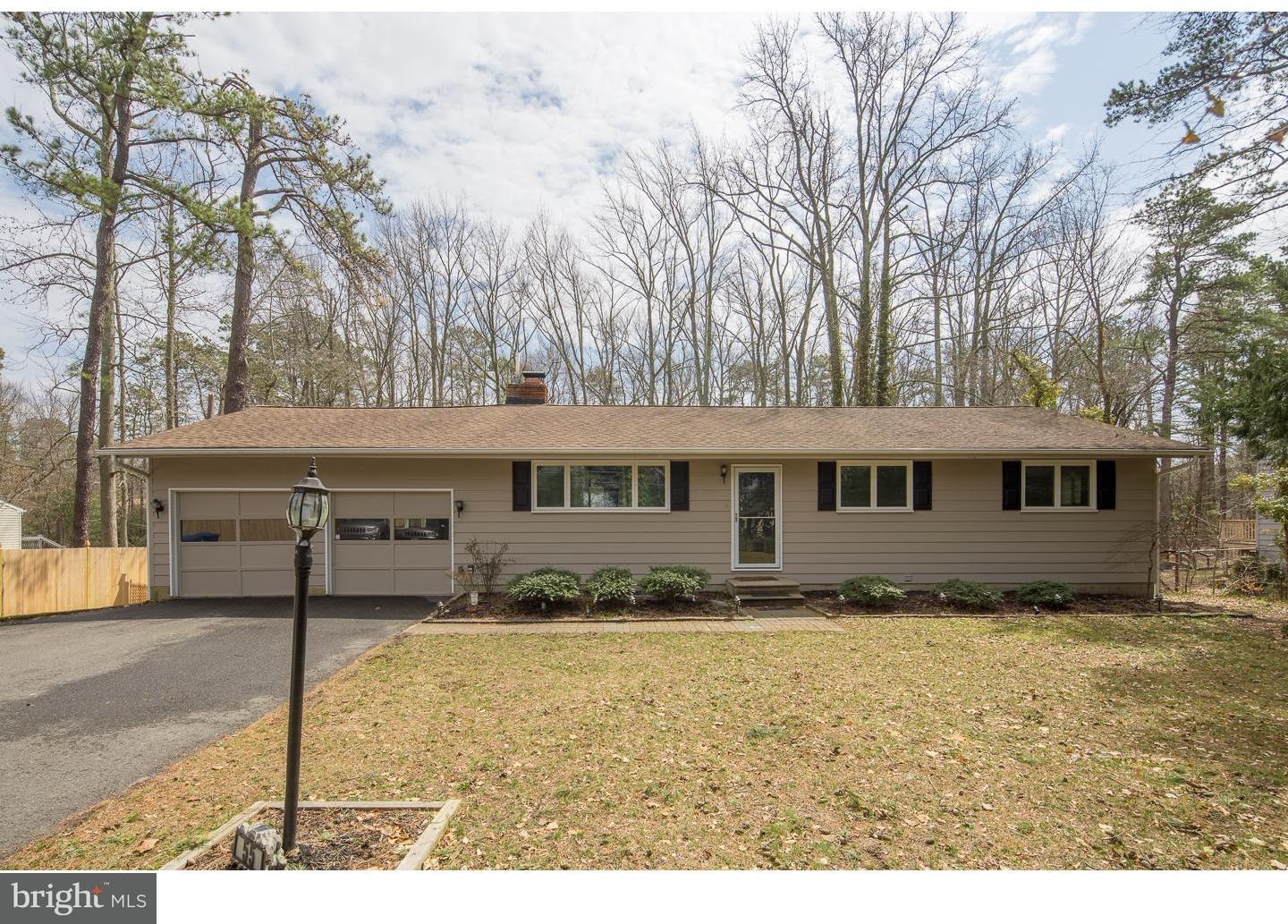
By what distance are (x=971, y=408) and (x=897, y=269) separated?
837cm

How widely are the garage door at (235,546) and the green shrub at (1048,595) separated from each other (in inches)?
448

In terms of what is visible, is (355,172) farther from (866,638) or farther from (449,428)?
(866,638)

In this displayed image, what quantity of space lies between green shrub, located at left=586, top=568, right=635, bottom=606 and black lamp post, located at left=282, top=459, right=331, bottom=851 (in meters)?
5.93

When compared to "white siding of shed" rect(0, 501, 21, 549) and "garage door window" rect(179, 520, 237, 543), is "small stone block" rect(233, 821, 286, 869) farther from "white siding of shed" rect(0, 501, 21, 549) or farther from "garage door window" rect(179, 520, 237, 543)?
"white siding of shed" rect(0, 501, 21, 549)

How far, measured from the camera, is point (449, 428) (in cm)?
1040

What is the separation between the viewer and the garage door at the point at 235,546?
9633 mm

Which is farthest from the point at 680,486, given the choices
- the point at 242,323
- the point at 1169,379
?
the point at 1169,379

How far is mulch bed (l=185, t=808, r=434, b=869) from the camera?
8.79 ft

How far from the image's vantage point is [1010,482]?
9.86 m

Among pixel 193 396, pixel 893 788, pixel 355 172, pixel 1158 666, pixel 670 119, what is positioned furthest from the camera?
pixel 193 396

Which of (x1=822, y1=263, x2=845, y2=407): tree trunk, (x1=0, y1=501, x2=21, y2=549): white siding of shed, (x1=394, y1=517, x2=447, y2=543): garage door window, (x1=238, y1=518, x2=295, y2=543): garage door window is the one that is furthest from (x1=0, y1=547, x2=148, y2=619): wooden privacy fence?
(x1=822, y1=263, x2=845, y2=407): tree trunk

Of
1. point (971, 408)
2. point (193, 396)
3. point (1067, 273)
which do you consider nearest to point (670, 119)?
point (971, 408)

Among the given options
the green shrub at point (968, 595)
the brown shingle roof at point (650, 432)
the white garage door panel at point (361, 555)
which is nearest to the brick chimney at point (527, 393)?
the brown shingle roof at point (650, 432)

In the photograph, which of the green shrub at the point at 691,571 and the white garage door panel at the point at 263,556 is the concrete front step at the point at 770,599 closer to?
the green shrub at the point at 691,571
